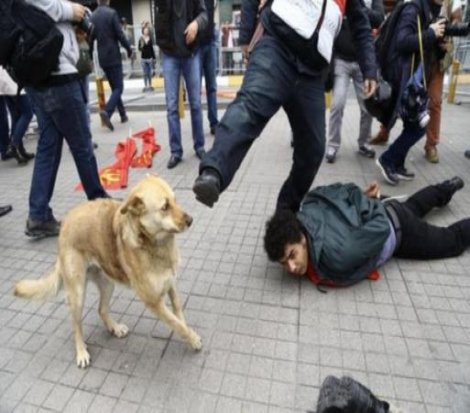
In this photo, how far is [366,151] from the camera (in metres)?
5.51

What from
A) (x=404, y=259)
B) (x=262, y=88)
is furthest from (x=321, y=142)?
(x=404, y=259)

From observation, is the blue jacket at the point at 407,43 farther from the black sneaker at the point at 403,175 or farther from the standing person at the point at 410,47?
the black sneaker at the point at 403,175

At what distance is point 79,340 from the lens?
92.9 inches

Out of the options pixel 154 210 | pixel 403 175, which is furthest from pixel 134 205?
pixel 403 175

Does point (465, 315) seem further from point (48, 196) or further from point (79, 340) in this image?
point (48, 196)

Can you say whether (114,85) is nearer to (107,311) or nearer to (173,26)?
(173,26)

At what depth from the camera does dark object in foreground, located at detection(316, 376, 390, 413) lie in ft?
5.65

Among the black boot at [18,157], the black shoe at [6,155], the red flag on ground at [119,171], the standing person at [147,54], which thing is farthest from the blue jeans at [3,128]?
the standing person at [147,54]

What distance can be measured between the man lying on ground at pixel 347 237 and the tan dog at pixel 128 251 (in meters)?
0.84

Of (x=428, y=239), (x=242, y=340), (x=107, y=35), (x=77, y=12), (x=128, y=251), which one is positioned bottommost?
(x=242, y=340)

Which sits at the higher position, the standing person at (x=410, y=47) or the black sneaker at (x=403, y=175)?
the standing person at (x=410, y=47)

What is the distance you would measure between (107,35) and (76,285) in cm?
644

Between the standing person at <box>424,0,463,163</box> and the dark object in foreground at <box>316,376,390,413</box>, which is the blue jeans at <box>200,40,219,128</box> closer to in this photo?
the standing person at <box>424,0,463,163</box>

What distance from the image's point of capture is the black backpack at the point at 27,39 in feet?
10.00
